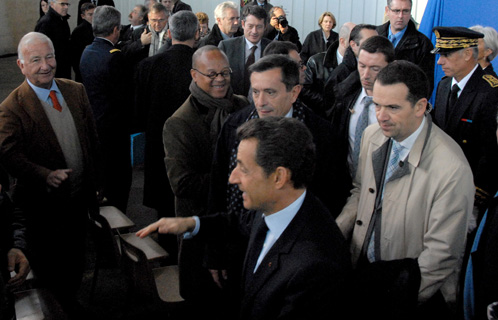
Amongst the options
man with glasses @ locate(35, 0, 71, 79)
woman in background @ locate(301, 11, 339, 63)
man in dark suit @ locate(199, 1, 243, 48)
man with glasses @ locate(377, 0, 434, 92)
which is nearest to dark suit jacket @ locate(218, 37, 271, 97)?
man in dark suit @ locate(199, 1, 243, 48)

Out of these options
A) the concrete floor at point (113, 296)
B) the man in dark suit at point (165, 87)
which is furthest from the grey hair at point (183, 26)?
the concrete floor at point (113, 296)

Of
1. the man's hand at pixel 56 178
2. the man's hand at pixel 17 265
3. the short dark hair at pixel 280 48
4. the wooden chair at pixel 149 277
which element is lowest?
the wooden chair at pixel 149 277

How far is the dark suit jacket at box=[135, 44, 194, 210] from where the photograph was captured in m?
4.39

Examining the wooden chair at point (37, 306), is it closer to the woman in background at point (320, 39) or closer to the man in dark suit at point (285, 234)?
the man in dark suit at point (285, 234)

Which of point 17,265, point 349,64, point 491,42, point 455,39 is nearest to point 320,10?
point 349,64

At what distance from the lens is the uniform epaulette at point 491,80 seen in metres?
3.50

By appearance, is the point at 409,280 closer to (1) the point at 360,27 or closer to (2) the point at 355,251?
(2) the point at 355,251

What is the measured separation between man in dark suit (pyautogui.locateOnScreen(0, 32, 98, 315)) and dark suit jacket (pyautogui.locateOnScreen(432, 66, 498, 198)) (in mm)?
2558

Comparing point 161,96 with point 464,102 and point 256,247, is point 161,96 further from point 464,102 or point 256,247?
point 256,247

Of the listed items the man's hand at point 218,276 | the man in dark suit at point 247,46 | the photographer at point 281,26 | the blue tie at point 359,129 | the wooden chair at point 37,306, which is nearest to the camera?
the man's hand at point 218,276

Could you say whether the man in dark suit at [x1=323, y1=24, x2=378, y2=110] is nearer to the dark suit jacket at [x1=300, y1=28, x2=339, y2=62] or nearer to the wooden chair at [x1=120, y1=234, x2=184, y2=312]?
the wooden chair at [x1=120, y1=234, x2=184, y2=312]

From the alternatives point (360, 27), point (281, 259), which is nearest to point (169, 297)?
point (281, 259)

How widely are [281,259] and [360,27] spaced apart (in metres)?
3.00

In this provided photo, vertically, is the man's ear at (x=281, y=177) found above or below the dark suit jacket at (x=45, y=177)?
above
